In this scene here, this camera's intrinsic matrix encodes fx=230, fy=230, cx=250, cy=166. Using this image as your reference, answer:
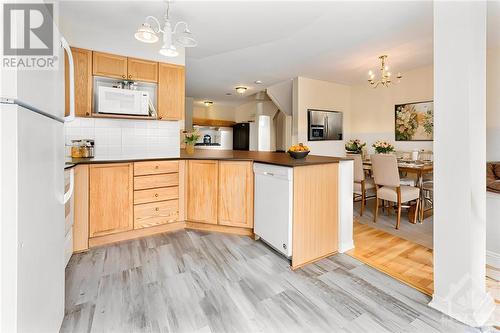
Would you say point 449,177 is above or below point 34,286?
above

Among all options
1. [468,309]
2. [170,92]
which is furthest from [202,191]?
[468,309]

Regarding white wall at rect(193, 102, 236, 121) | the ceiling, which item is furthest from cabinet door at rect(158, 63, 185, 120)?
white wall at rect(193, 102, 236, 121)

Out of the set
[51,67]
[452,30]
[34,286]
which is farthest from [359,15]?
[34,286]

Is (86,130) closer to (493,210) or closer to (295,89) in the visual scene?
(295,89)

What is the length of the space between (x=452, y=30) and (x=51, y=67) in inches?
87.0

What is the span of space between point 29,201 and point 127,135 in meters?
2.28

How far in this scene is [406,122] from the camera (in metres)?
4.49

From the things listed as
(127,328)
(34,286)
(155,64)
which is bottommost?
(127,328)

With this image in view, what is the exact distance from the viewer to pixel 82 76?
8.25 feet

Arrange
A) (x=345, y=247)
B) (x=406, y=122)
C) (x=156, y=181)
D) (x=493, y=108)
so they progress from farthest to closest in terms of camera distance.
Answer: (x=406, y=122) → (x=493, y=108) → (x=156, y=181) → (x=345, y=247)

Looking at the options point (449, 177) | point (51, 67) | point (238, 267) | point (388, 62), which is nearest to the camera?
point (51, 67)

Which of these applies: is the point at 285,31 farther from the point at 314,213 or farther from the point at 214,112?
the point at 214,112

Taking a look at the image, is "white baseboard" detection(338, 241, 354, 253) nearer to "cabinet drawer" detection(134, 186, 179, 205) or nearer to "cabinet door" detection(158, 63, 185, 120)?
"cabinet drawer" detection(134, 186, 179, 205)

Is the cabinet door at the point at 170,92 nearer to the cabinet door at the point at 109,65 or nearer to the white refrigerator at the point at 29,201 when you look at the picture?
the cabinet door at the point at 109,65
